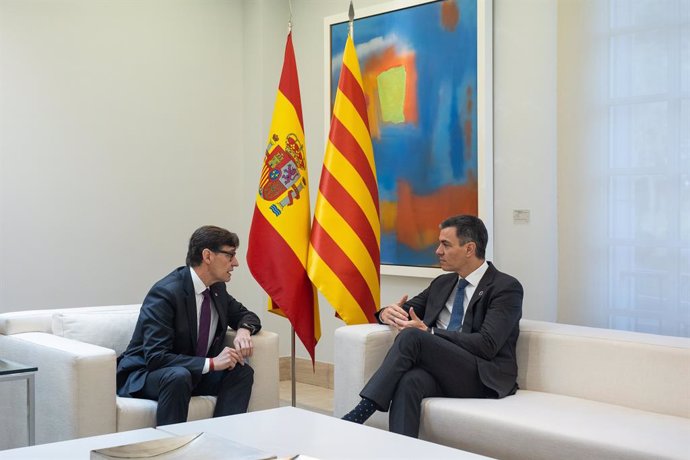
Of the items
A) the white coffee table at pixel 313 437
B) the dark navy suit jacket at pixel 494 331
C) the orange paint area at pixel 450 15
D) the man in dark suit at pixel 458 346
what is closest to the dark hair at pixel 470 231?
the man in dark suit at pixel 458 346

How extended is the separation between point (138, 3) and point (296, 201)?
2.20 metres

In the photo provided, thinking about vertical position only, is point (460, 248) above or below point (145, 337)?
Result: above

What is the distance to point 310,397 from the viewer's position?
5684mm

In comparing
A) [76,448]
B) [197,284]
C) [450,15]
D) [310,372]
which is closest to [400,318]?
[197,284]

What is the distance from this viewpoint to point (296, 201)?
178 inches

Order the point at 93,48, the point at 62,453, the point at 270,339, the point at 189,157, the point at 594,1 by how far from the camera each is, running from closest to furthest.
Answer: the point at 62,453 < the point at 270,339 < the point at 594,1 < the point at 93,48 < the point at 189,157

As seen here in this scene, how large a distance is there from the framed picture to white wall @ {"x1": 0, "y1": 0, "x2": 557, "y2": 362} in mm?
102

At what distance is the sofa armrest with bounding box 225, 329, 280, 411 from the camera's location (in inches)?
155

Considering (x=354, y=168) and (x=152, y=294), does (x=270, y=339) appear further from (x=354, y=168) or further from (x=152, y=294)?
(x=354, y=168)

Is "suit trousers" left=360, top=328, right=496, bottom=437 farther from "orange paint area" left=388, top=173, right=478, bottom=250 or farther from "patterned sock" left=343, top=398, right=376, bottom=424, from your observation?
"orange paint area" left=388, top=173, right=478, bottom=250

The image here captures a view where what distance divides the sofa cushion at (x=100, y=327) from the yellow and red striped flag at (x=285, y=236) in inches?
28.8

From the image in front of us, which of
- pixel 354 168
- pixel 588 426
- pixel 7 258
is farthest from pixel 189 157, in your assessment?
pixel 588 426

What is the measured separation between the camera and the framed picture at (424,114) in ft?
16.3

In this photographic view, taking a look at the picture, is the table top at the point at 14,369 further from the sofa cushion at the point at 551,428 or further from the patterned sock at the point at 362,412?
the sofa cushion at the point at 551,428
